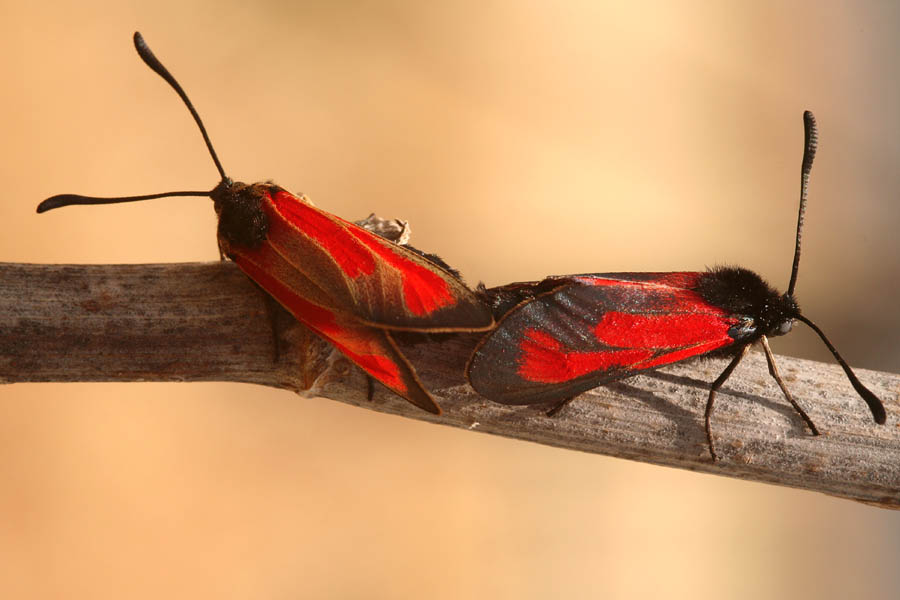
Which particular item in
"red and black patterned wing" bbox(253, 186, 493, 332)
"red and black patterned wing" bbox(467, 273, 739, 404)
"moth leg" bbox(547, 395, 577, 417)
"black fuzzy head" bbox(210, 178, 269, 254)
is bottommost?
"moth leg" bbox(547, 395, 577, 417)

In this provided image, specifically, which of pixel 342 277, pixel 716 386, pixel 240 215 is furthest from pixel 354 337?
pixel 716 386

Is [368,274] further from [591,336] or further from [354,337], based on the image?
[591,336]

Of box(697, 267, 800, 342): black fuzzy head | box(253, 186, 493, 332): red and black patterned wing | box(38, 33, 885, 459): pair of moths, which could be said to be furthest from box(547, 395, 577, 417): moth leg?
box(697, 267, 800, 342): black fuzzy head

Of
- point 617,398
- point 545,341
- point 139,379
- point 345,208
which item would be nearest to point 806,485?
point 617,398

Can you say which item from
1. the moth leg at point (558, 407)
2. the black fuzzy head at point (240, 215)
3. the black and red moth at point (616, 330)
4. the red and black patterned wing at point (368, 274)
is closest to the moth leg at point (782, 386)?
the black and red moth at point (616, 330)

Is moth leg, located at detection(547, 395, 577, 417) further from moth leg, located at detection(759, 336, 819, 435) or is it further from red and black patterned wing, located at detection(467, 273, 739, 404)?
moth leg, located at detection(759, 336, 819, 435)

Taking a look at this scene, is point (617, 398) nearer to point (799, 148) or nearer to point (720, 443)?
point (720, 443)

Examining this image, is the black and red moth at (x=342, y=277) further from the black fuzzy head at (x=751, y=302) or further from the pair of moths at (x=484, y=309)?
the black fuzzy head at (x=751, y=302)
